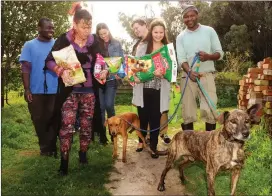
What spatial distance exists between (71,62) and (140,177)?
2.06m

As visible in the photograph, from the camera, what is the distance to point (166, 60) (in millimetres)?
6074

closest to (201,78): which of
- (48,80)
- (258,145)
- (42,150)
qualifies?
(258,145)

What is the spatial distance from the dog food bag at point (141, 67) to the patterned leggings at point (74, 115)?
3.33ft

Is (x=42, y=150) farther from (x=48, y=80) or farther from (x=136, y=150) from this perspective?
(x=136, y=150)

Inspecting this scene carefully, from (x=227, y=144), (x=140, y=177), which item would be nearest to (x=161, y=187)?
(x=140, y=177)

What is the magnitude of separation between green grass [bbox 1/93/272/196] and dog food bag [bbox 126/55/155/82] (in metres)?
1.18

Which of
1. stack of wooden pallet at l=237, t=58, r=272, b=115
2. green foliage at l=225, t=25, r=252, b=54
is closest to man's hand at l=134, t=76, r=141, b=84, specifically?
stack of wooden pallet at l=237, t=58, r=272, b=115

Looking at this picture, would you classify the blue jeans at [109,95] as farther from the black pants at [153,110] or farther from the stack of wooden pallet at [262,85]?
the stack of wooden pallet at [262,85]

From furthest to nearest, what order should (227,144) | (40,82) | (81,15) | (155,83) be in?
(40,82)
(155,83)
(81,15)
(227,144)

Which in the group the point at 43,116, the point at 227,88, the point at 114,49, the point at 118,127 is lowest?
the point at 118,127

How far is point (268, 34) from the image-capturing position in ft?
68.1

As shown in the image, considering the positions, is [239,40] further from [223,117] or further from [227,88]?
[223,117]

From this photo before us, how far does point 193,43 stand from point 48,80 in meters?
2.71

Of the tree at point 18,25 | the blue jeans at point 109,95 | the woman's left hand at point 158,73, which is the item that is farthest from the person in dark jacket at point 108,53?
the tree at point 18,25
